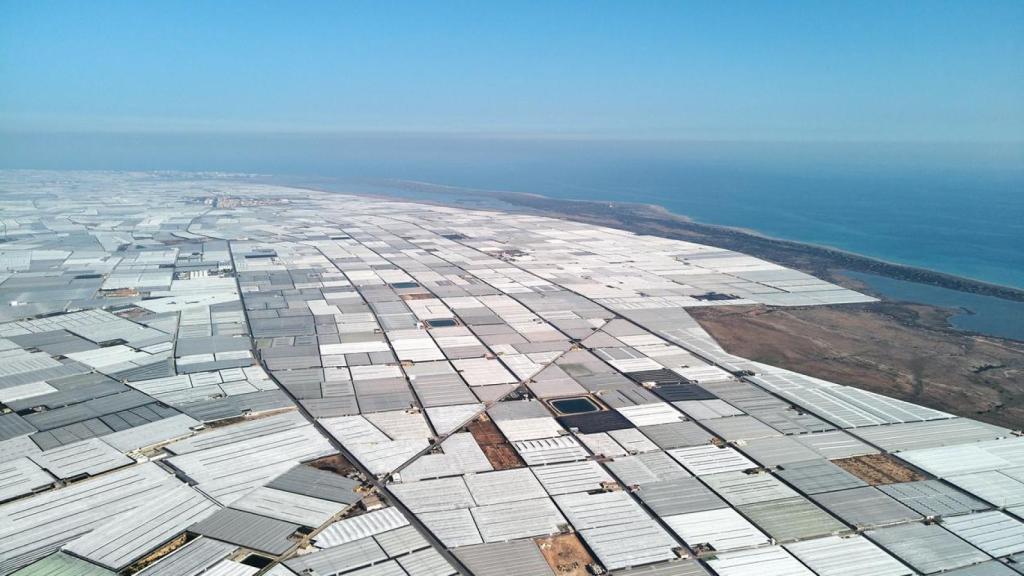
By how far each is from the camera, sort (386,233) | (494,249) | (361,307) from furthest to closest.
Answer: (386,233) < (494,249) < (361,307)

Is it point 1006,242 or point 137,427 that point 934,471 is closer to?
point 137,427

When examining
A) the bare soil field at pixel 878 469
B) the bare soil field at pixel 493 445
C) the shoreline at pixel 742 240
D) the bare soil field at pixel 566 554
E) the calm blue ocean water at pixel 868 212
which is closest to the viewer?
the bare soil field at pixel 566 554

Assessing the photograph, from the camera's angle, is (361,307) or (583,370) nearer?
(583,370)

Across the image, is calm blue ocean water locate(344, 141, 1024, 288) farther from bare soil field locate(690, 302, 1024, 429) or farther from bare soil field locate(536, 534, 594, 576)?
bare soil field locate(536, 534, 594, 576)

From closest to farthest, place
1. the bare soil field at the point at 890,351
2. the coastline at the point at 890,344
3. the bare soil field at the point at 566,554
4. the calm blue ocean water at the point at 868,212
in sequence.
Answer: the bare soil field at the point at 566,554 < the bare soil field at the point at 890,351 < the coastline at the point at 890,344 < the calm blue ocean water at the point at 868,212

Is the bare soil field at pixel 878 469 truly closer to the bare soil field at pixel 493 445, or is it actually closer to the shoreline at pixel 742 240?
the bare soil field at pixel 493 445

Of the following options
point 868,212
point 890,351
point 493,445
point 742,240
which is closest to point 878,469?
point 493,445

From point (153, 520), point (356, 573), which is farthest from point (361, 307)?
point (356, 573)

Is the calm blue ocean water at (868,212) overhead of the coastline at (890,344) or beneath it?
overhead

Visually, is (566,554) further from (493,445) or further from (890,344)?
(890,344)

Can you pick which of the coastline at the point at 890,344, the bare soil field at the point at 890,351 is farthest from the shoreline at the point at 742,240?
the bare soil field at the point at 890,351
